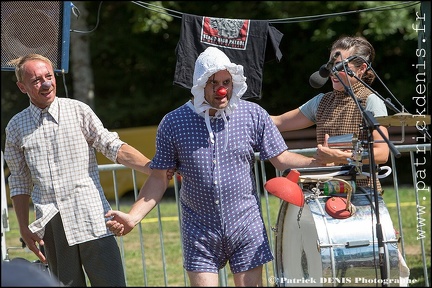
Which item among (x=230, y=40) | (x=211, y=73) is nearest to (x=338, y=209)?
(x=211, y=73)

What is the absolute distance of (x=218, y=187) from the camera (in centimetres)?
437

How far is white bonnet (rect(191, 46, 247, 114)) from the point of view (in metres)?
4.33

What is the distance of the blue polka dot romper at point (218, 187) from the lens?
4375 mm

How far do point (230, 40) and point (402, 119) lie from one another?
2.35 m

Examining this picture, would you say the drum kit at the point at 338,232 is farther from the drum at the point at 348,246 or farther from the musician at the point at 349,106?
the musician at the point at 349,106

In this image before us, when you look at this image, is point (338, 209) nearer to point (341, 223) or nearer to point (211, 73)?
point (341, 223)

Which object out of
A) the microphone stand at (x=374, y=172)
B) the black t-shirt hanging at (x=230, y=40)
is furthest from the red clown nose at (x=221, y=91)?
the black t-shirt hanging at (x=230, y=40)

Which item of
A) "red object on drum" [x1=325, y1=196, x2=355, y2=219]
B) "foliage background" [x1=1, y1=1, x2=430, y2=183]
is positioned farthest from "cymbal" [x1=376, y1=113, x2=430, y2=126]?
"foliage background" [x1=1, y1=1, x2=430, y2=183]

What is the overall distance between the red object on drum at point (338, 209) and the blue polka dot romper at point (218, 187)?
0.39 m

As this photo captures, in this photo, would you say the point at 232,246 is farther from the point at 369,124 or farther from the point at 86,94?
the point at 86,94

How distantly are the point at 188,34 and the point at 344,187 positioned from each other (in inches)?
92.7

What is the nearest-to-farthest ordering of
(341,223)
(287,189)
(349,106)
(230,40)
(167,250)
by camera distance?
(287,189)
(341,223)
(349,106)
(230,40)
(167,250)

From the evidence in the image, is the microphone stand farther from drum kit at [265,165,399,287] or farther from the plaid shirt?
the plaid shirt

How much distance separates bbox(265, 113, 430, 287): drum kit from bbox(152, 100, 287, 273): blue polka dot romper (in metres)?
0.22
